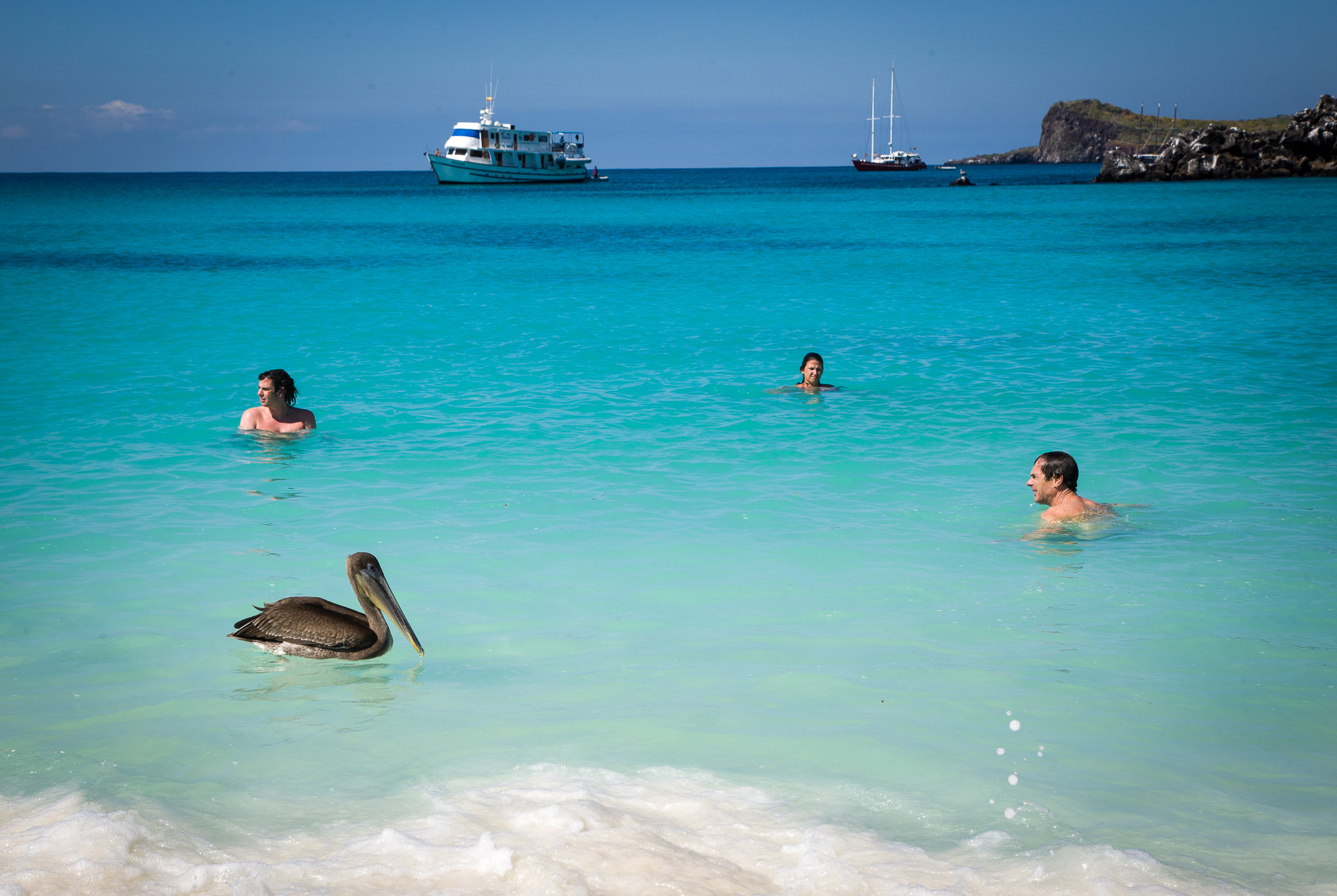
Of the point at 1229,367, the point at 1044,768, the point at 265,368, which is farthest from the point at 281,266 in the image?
the point at 1044,768

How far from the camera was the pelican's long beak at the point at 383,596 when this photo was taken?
496cm

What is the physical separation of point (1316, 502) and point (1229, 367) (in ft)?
23.9

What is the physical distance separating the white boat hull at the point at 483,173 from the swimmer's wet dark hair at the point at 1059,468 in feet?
334

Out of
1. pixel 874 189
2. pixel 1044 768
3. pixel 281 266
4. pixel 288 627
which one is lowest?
pixel 1044 768

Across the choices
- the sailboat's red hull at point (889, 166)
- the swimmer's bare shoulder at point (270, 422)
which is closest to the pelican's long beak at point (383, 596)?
the swimmer's bare shoulder at point (270, 422)

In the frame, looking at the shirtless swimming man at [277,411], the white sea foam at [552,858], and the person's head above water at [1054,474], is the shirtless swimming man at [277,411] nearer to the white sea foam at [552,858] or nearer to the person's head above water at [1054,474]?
the white sea foam at [552,858]

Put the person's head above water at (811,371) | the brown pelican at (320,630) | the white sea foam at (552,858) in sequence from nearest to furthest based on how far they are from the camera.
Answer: the white sea foam at (552,858) → the brown pelican at (320,630) → the person's head above water at (811,371)

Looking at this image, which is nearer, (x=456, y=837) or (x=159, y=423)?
(x=456, y=837)

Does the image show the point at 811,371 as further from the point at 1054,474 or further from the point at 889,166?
the point at 889,166

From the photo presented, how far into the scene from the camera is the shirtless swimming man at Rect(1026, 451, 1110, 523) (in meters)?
7.86

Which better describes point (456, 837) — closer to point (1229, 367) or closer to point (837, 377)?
point (837, 377)

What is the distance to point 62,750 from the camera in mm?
4570

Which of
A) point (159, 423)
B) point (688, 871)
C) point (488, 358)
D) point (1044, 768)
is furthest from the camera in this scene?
point (488, 358)

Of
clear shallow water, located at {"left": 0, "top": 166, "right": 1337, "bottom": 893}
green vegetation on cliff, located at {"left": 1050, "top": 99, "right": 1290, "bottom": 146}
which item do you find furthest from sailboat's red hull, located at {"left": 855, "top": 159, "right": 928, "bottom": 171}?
clear shallow water, located at {"left": 0, "top": 166, "right": 1337, "bottom": 893}
